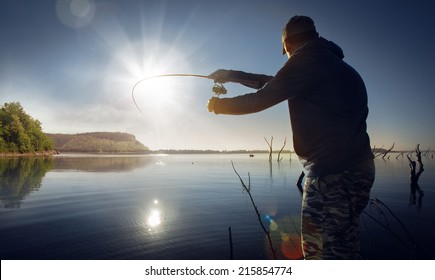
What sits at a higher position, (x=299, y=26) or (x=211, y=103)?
(x=299, y=26)

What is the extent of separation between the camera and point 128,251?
883 cm

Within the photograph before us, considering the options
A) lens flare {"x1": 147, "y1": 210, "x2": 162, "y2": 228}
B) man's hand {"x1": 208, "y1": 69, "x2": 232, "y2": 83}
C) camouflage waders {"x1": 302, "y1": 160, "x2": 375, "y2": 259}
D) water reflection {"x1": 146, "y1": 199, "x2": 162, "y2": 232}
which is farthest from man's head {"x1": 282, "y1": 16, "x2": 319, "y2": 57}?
lens flare {"x1": 147, "y1": 210, "x2": 162, "y2": 228}

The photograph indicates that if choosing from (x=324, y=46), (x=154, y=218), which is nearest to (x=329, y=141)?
(x=324, y=46)

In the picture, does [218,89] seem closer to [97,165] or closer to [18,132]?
[97,165]

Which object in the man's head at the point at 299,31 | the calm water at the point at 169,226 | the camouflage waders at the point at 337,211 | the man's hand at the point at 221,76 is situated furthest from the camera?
the calm water at the point at 169,226

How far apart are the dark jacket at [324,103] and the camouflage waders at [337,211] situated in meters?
0.10

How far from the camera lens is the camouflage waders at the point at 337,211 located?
2.34 metres

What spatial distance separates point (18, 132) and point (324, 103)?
418 ft

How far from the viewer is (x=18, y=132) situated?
334ft

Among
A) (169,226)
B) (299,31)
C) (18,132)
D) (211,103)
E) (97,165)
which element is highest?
(18,132)

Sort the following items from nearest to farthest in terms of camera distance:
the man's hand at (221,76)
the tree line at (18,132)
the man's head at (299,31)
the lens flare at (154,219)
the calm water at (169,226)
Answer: the man's head at (299,31) < the man's hand at (221,76) < the calm water at (169,226) < the lens flare at (154,219) < the tree line at (18,132)

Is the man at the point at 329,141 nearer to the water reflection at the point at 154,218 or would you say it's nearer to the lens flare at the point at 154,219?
the water reflection at the point at 154,218

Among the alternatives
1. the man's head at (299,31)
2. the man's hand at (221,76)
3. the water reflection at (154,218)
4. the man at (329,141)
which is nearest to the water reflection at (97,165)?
the water reflection at (154,218)

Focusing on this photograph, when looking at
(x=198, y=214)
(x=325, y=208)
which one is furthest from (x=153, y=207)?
(x=325, y=208)
